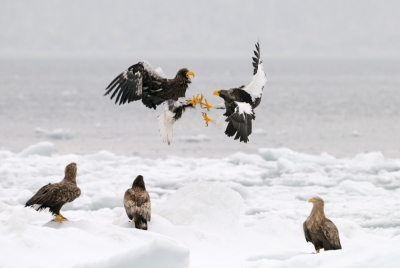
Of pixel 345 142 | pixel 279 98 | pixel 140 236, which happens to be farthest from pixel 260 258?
pixel 279 98

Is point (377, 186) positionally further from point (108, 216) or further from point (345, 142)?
point (345, 142)

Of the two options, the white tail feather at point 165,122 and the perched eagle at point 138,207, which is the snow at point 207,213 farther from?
the white tail feather at point 165,122

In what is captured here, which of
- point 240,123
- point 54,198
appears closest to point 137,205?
point 54,198

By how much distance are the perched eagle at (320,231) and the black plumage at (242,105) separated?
2178 millimetres

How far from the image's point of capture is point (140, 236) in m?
6.86

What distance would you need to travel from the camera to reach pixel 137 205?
734 centimetres

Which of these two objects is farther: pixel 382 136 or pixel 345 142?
pixel 382 136

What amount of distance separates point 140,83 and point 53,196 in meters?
3.01

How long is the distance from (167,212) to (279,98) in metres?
44.6

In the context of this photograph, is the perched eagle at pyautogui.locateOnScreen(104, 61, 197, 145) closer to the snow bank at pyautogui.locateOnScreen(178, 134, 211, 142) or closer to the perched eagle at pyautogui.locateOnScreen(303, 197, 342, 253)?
the perched eagle at pyautogui.locateOnScreen(303, 197, 342, 253)

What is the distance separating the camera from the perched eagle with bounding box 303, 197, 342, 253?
22.1 ft

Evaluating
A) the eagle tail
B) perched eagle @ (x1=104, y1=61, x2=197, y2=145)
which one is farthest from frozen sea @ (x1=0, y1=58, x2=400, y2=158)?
the eagle tail

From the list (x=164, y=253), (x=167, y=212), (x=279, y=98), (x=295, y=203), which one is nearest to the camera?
(x=164, y=253)

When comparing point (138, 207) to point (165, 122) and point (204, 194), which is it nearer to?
point (204, 194)
